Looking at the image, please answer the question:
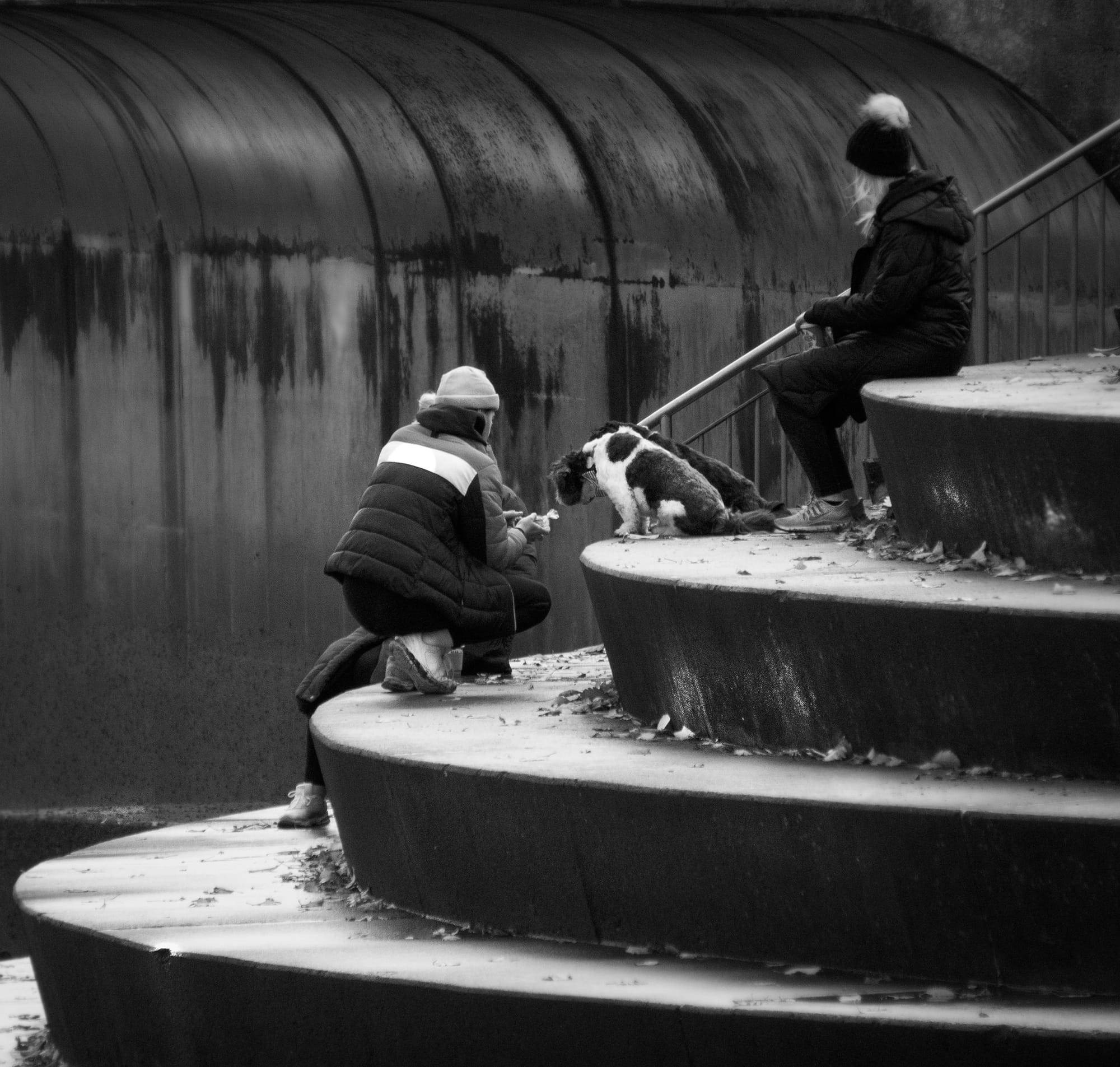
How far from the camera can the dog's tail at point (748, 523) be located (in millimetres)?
7246

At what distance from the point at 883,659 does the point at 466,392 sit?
2475 mm

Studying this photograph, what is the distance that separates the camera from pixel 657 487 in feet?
23.9

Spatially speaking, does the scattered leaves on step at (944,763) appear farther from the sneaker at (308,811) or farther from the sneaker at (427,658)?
the sneaker at (308,811)

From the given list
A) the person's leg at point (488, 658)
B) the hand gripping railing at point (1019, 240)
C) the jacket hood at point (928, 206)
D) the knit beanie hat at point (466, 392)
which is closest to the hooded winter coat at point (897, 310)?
the jacket hood at point (928, 206)

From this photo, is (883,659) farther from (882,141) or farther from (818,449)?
(882,141)

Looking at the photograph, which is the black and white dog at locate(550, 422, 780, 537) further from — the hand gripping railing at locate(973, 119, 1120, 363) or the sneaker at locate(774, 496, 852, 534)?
the hand gripping railing at locate(973, 119, 1120, 363)

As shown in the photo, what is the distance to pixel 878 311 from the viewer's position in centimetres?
677

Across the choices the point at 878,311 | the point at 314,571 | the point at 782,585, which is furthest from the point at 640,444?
the point at 314,571

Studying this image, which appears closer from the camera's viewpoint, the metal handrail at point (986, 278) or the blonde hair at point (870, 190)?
the blonde hair at point (870, 190)

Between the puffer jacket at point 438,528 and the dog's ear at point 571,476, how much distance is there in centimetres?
91

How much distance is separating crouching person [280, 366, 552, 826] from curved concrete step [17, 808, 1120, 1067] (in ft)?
3.19

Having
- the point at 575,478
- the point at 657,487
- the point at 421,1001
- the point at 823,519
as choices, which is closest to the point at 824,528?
the point at 823,519

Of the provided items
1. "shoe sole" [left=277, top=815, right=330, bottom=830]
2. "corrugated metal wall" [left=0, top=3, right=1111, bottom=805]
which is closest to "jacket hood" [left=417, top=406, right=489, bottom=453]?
"shoe sole" [left=277, top=815, right=330, bottom=830]

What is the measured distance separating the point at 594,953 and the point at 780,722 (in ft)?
2.73
